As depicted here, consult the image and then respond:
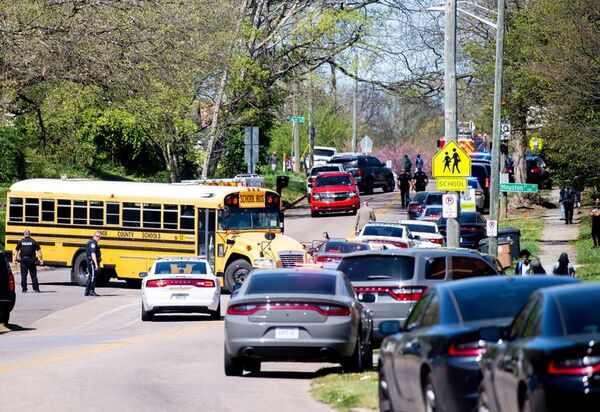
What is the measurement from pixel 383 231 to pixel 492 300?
28.1m

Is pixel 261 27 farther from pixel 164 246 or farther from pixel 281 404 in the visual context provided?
pixel 281 404

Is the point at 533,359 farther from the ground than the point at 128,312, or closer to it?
farther from the ground

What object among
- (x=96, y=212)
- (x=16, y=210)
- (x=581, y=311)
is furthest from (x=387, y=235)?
(x=581, y=311)

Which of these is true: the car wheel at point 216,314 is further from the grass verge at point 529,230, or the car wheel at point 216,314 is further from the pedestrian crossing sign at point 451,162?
the grass verge at point 529,230

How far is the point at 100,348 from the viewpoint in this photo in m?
23.5

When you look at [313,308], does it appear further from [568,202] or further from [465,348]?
[568,202]

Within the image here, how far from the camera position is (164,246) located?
38.8 metres

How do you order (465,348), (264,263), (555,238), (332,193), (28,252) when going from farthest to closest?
1. (332,193)
2. (555,238)
3. (28,252)
4. (264,263)
5. (465,348)

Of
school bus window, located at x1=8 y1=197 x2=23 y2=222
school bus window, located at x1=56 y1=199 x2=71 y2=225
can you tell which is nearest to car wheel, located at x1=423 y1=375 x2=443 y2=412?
school bus window, located at x1=56 y1=199 x2=71 y2=225

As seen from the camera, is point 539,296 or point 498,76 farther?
point 498,76

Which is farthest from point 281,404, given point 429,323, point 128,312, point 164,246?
point 164,246

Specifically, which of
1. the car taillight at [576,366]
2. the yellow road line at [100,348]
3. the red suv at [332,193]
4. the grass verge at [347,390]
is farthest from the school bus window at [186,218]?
the car taillight at [576,366]

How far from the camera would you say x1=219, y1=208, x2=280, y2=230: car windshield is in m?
37.8

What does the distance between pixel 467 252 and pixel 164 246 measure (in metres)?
18.8
